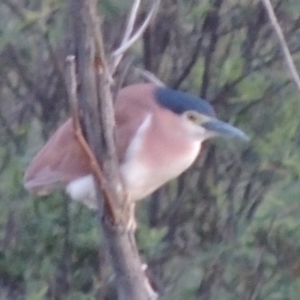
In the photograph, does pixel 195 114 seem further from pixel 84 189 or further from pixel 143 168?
pixel 84 189

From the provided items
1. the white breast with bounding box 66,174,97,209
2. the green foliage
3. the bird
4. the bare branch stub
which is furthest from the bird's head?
the bare branch stub

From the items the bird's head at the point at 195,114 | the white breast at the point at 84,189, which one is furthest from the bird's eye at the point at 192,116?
the white breast at the point at 84,189

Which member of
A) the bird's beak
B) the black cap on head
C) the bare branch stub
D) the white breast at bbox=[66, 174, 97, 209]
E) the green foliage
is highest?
the bare branch stub

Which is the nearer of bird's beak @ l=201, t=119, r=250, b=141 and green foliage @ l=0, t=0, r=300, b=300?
bird's beak @ l=201, t=119, r=250, b=141

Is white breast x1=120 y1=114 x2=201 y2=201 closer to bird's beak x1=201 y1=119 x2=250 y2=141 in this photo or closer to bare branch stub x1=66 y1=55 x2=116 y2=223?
bird's beak x1=201 y1=119 x2=250 y2=141

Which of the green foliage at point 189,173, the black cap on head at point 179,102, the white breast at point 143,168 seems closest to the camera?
the white breast at point 143,168

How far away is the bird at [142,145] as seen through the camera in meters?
2.57

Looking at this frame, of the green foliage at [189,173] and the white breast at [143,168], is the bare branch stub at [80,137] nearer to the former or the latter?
the white breast at [143,168]

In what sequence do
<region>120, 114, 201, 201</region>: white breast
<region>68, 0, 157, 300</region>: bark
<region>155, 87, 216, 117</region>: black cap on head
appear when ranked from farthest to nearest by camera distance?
1. <region>155, 87, 216, 117</region>: black cap on head
2. <region>120, 114, 201, 201</region>: white breast
3. <region>68, 0, 157, 300</region>: bark

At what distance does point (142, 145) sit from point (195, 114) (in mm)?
249

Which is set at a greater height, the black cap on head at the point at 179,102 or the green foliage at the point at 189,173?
the black cap on head at the point at 179,102

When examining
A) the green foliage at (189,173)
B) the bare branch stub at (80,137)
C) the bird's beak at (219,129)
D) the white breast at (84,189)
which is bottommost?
the green foliage at (189,173)

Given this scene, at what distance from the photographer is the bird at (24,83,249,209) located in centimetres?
257

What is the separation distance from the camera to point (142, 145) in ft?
8.69
